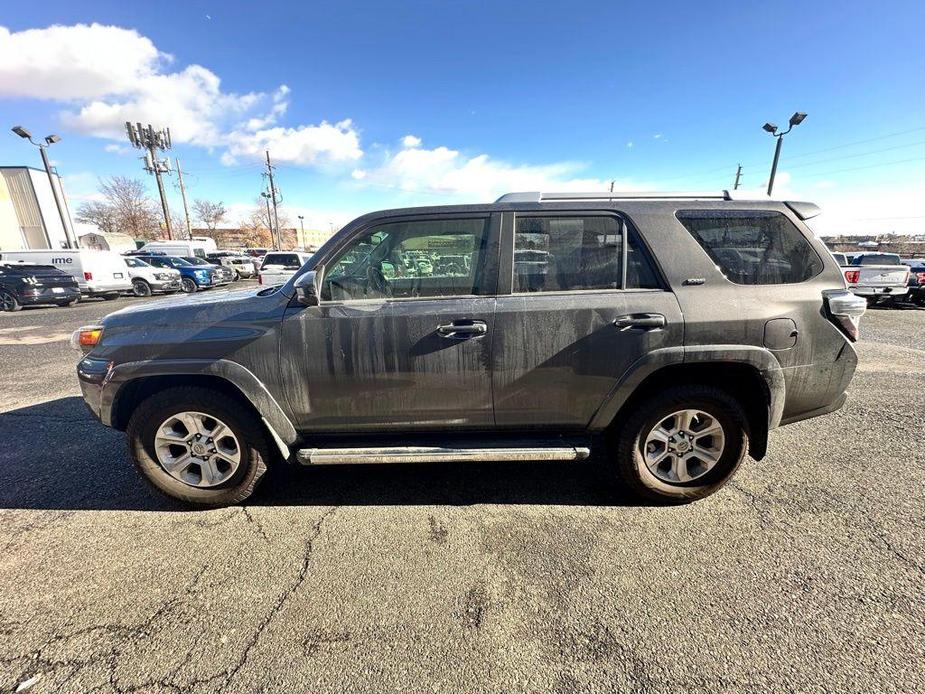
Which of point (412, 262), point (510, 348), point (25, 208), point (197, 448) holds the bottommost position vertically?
point (197, 448)

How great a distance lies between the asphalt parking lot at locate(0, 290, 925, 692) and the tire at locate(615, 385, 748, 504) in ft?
0.46

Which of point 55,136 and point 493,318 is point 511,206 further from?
point 55,136

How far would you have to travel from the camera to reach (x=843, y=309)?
2.56 m

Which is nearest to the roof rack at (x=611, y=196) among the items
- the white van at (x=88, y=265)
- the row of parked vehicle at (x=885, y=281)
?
the row of parked vehicle at (x=885, y=281)

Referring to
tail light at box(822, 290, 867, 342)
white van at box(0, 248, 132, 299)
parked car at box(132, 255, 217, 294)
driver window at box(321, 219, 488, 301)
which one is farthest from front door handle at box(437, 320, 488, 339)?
parked car at box(132, 255, 217, 294)

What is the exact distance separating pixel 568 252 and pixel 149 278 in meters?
19.8

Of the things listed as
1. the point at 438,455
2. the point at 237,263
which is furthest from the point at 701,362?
the point at 237,263

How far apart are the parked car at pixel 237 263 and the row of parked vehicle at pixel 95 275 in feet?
14.9

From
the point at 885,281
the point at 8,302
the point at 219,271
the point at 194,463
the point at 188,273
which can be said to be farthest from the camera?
the point at 219,271

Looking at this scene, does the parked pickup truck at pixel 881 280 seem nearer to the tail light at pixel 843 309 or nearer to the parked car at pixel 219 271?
the tail light at pixel 843 309

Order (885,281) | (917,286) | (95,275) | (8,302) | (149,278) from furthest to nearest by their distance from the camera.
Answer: (149,278)
(95,275)
(8,302)
(917,286)
(885,281)

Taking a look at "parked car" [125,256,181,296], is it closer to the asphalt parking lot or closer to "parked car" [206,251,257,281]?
"parked car" [206,251,257,281]

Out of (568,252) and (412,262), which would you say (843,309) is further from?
(412,262)

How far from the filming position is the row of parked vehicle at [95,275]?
1241 centimetres
